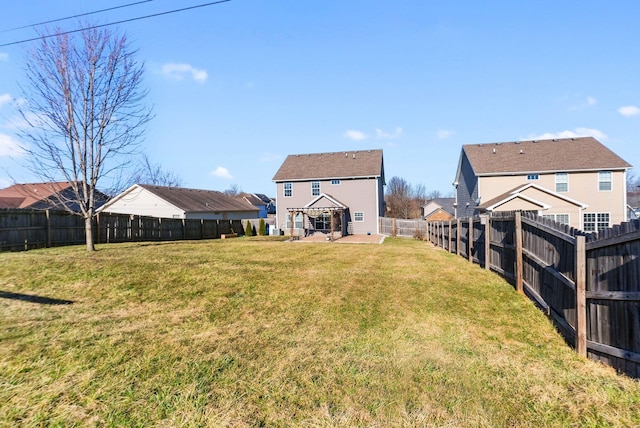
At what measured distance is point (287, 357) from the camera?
433 cm

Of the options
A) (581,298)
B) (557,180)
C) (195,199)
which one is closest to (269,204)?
(195,199)

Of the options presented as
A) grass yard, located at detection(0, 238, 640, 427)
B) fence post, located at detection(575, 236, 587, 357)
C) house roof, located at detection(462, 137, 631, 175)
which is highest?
house roof, located at detection(462, 137, 631, 175)

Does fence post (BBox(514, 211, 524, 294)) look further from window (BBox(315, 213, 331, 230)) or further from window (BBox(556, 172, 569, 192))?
window (BBox(315, 213, 331, 230))

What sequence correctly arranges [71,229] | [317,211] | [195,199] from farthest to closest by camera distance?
[195,199] < [317,211] < [71,229]

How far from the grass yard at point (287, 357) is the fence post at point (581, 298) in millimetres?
170

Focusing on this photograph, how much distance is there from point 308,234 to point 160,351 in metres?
26.0

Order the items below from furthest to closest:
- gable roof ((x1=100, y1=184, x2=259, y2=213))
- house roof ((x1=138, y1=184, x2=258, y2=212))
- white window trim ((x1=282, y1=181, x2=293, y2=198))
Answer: white window trim ((x1=282, y1=181, x2=293, y2=198))
house roof ((x1=138, y1=184, x2=258, y2=212))
gable roof ((x1=100, y1=184, x2=259, y2=213))

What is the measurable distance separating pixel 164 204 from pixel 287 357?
29739 millimetres

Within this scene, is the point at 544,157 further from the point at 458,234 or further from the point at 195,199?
the point at 195,199

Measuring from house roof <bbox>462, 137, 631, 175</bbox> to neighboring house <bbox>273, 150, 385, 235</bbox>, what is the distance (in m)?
8.46

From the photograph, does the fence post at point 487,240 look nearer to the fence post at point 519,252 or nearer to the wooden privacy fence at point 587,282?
the wooden privacy fence at point 587,282

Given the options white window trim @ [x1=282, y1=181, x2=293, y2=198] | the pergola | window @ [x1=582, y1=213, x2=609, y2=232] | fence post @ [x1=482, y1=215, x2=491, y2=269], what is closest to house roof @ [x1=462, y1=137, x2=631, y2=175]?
window @ [x1=582, y1=213, x2=609, y2=232]

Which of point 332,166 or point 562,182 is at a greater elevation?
point 332,166

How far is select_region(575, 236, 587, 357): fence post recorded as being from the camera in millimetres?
4359
